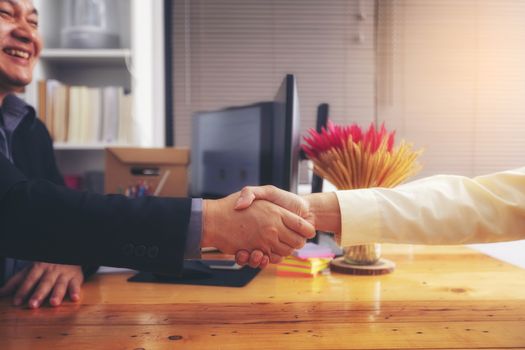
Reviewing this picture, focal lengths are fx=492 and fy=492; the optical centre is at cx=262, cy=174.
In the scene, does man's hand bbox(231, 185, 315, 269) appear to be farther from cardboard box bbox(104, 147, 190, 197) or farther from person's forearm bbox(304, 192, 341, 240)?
cardboard box bbox(104, 147, 190, 197)

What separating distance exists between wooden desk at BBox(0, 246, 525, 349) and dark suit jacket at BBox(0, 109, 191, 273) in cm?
11

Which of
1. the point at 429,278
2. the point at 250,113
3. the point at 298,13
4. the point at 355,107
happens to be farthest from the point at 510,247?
the point at 298,13

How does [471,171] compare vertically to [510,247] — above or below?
above

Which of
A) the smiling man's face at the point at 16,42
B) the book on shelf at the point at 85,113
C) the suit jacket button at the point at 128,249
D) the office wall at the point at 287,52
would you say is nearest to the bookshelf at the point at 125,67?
the book on shelf at the point at 85,113

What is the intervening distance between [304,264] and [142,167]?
1188 mm

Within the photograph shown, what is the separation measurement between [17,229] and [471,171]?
255 cm

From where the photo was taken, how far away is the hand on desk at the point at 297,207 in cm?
105

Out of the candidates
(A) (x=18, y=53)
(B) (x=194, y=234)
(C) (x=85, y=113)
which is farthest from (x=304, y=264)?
(C) (x=85, y=113)

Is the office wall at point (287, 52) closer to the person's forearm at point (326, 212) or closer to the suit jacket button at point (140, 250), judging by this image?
the person's forearm at point (326, 212)

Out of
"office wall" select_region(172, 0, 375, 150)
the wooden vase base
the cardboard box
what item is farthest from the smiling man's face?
"office wall" select_region(172, 0, 375, 150)

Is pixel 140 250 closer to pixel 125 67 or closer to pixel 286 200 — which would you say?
pixel 286 200

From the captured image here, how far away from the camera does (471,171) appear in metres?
2.83

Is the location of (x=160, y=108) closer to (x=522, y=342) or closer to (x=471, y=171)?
(x=471, y=171)

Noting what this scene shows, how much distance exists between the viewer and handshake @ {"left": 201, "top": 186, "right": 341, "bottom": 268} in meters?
1.04
